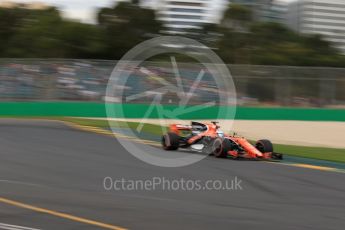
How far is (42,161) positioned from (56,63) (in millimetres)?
15588

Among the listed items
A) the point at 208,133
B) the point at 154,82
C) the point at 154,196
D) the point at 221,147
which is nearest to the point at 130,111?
the point at 154,82

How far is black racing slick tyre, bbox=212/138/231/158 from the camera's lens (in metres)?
11.6

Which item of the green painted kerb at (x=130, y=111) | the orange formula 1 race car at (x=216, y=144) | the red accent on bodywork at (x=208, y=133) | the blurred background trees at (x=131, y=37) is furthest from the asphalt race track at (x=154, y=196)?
the blurred background trees at (x=131, y=37)

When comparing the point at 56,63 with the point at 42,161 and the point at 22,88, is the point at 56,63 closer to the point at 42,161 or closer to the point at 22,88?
the point at 22,88

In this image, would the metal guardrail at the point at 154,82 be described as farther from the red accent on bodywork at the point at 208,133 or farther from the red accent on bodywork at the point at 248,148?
the red accent on bodywork at the point at 248,148

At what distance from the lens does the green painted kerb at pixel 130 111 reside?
24956 mm

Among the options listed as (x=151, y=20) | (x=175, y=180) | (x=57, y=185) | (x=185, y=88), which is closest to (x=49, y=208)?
(x=57, y=185)

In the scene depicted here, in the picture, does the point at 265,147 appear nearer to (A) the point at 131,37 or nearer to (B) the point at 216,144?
(B) the point at 216,144

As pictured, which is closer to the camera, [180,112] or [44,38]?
[180,112]

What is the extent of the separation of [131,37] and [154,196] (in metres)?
45.9

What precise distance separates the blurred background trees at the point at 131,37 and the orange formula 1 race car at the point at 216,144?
112 ft

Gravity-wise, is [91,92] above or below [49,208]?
below

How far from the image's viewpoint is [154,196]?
775cm

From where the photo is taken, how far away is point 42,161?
10.6m
